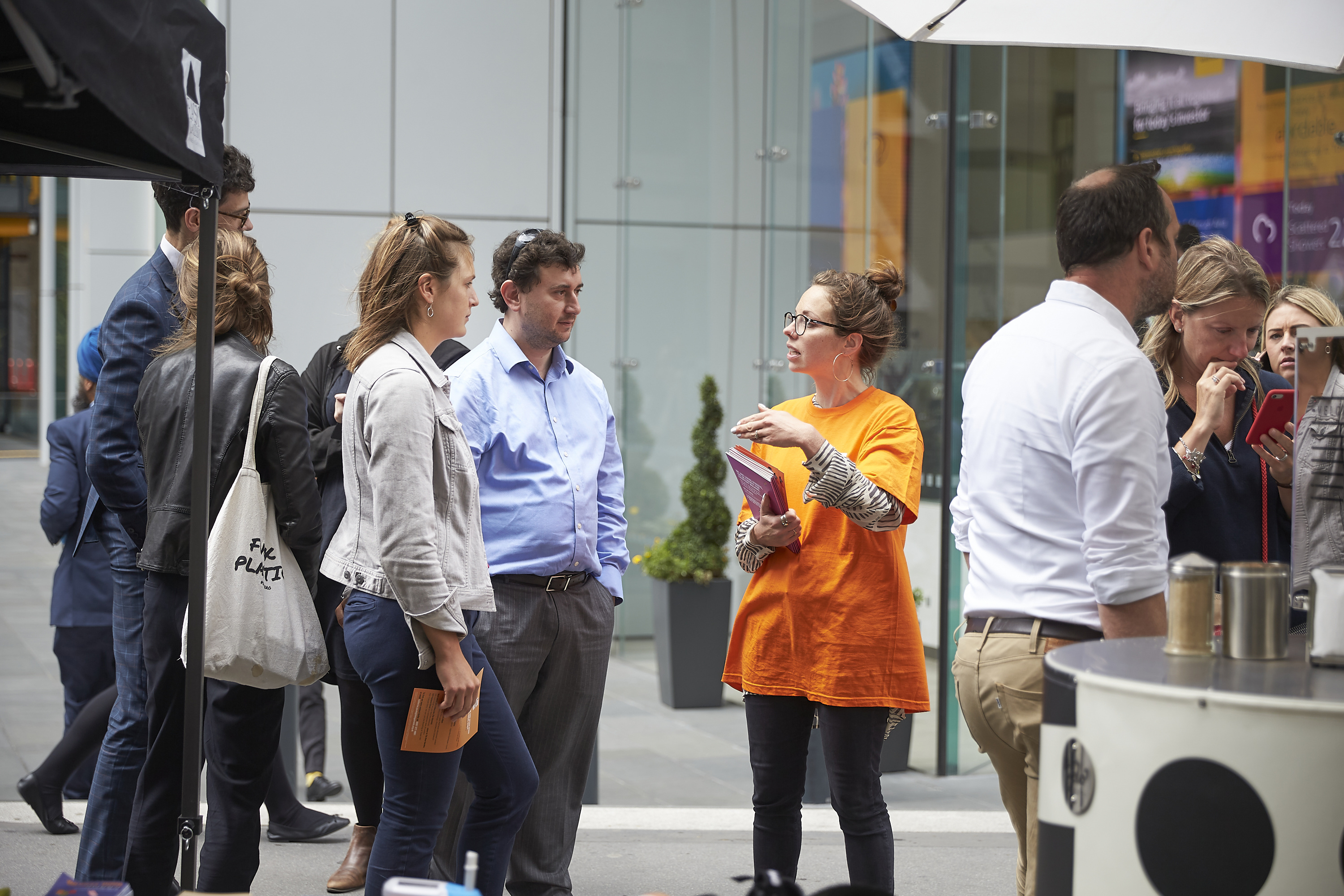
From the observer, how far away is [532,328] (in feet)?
12.4

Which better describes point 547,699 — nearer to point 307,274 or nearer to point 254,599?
point 254,599

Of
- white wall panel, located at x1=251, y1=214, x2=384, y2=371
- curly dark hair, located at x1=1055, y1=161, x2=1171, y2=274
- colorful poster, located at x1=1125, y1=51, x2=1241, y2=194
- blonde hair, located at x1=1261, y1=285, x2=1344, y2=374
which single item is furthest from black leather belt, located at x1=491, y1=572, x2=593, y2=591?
colorful poster, located at x1=1125, y1=51, x2=1241, y2=194

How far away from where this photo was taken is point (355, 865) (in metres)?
4.05

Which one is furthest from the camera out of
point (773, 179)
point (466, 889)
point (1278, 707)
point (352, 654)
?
point (773, 179)

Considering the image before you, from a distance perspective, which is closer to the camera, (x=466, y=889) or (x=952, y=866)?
(x=466, y=889)

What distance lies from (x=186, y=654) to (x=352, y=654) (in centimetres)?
45

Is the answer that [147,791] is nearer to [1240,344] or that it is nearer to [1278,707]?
[1278,707]

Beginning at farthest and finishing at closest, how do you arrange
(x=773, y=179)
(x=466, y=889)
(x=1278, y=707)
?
1. (x=773, y=179)
2. (x=466, y=889)
3. (x=1278, y=707)

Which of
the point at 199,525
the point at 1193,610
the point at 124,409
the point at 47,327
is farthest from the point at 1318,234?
the point at 47,327

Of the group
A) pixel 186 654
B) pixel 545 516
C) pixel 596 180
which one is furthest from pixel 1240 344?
pixel 596 180

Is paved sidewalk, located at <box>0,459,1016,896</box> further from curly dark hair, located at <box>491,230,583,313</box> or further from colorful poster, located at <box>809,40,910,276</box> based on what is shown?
colorful poster, located at <box>809,40,910,276</box>

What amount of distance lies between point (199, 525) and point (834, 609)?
158 cm

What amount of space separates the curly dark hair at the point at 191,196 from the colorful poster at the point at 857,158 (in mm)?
4100

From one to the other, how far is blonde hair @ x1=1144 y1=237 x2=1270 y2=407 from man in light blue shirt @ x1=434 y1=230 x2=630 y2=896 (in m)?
1.54
